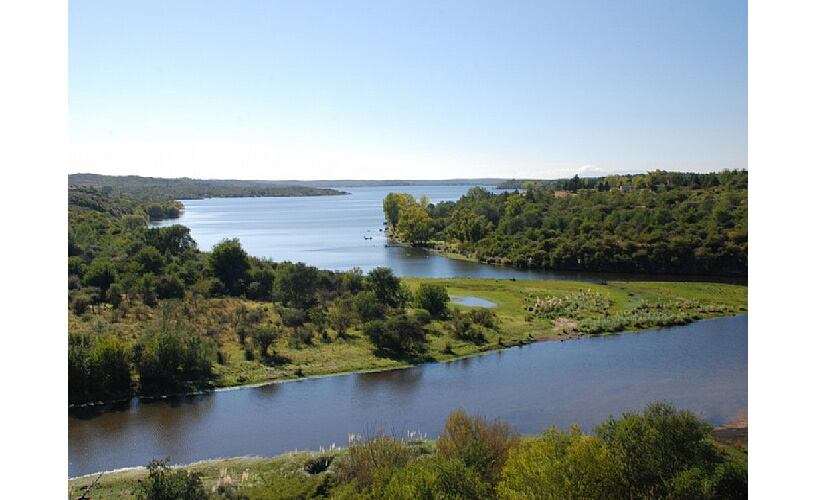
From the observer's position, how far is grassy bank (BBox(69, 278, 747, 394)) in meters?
24.8

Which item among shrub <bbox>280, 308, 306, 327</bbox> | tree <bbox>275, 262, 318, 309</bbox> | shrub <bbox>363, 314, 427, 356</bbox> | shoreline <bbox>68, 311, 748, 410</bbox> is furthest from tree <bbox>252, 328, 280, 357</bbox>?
tree <bbox>275, 262, 318, 309</bbox>

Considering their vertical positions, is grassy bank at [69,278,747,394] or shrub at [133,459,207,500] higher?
grassy bank at [69,278,747,394]

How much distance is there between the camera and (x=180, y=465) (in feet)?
53.4

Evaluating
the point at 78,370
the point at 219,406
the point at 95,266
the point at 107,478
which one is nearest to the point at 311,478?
the point at 107,478

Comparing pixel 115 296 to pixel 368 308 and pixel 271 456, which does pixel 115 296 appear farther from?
pixel 271 456

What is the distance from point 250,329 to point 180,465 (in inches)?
450

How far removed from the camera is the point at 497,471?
12.5 metres

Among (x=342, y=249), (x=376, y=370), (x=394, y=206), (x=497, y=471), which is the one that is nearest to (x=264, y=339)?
(x=376, y=370)

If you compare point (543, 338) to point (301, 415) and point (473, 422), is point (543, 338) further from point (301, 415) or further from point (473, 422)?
point (473, 422)

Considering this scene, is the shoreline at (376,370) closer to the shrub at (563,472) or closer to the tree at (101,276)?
the tree at (101,276)

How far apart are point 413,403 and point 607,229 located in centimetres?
4063

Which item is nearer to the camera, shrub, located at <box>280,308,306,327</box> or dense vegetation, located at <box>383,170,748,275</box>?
shrub, located at <box>280,308,306,327</box>

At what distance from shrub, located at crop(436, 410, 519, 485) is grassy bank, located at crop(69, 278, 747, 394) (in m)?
11.0

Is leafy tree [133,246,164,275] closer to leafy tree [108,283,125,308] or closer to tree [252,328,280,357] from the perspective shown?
leafy tree [108,283,125,308]
